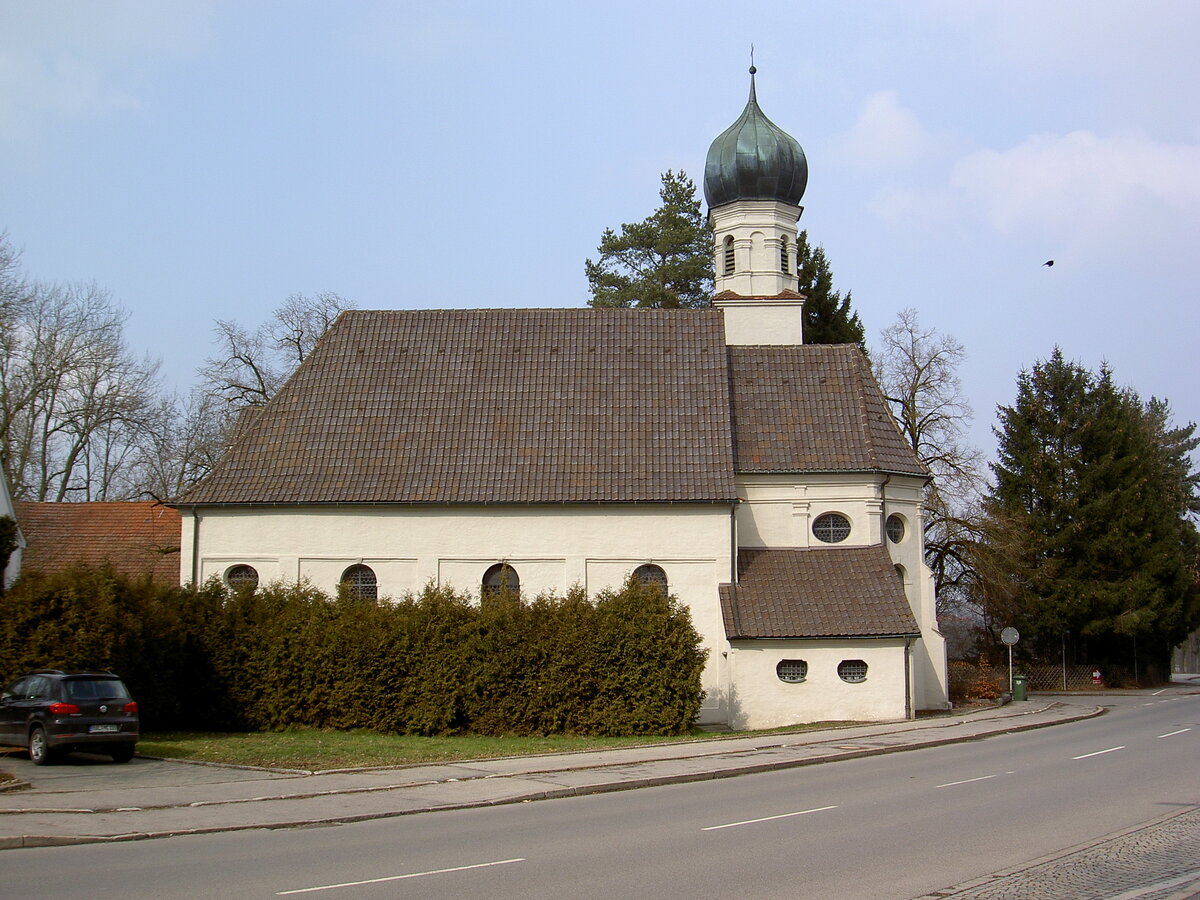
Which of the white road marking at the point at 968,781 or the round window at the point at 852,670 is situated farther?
the round window at the point at 852,670

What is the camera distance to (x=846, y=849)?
470 inches

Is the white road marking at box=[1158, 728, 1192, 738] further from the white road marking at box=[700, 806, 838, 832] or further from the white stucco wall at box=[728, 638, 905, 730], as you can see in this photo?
the white road marking at box=[700, 806, 838, 832]

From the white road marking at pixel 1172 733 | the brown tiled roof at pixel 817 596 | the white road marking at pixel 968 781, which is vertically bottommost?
the white road marking at pixel 1172 733

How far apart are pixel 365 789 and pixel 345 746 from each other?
6947mm

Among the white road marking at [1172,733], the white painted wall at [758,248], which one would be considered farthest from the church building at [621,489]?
the white road marking at [1172,733]

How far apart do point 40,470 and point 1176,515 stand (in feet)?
171

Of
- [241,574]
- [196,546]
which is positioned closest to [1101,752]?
[241,574]

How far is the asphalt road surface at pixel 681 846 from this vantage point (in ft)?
33.6

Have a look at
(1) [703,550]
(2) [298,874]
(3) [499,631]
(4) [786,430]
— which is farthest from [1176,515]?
(2) [298,874]

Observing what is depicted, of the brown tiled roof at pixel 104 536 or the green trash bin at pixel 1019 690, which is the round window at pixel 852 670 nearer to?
the green trash bin at pixel 1019 690

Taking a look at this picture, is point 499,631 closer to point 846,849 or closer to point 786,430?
point 786,430

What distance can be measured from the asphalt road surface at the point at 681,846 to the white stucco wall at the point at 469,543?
43.2 ft

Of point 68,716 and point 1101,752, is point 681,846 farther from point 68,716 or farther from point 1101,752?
point 1101,752

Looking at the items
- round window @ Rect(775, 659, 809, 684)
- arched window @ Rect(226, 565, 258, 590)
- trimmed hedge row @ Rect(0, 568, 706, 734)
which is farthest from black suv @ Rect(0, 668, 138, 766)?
round window @ Rect(775, 659, 809, 684)
